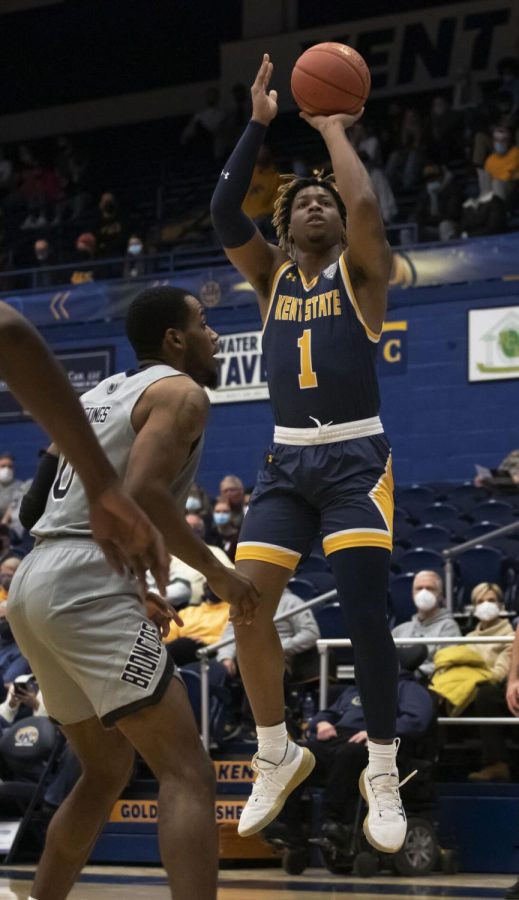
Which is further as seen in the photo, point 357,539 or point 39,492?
point 357,539

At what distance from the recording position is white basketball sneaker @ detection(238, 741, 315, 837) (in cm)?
545

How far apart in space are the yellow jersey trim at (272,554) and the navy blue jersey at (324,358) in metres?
0.47

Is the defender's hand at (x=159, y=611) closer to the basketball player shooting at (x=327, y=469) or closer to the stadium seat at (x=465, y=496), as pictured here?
the basketball player shooting at (x=327, y=469)

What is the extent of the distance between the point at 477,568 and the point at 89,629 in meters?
7.78

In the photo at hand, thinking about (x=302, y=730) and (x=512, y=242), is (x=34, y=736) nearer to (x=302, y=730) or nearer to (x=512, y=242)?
(x=302, y=730)

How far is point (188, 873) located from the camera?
407 centimetres

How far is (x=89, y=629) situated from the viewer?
14.0 ft

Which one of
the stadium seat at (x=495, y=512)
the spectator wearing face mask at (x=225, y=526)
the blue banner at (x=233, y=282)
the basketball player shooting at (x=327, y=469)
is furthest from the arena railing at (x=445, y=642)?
the blue banner at (x=233, y=282)

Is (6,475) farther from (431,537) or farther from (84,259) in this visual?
(431,537)

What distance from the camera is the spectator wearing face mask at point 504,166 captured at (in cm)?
1638

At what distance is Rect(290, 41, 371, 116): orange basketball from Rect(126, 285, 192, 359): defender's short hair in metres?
1.22

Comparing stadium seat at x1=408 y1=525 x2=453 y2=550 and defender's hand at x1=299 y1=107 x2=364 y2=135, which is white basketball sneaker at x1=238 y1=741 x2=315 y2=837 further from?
stadium seat at x1=408 y1=525 x2=453 y2=550

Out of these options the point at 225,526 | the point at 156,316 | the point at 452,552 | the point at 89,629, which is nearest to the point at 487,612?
the point at 452,552

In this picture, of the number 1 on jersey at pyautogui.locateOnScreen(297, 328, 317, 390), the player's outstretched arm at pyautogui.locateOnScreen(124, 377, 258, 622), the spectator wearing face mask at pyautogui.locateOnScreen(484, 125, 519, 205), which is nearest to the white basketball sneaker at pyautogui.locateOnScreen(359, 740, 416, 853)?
the player's outstretched arm at pyautogui.locateOnScreen(124, 377, 258, 622)
